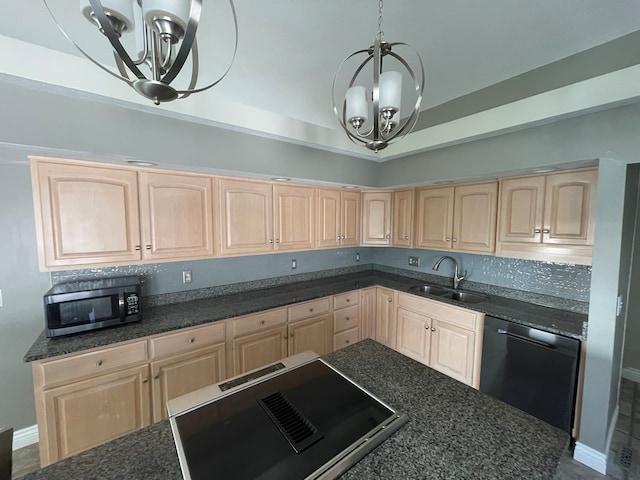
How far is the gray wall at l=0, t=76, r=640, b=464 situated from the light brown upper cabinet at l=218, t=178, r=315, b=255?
11.1 inches

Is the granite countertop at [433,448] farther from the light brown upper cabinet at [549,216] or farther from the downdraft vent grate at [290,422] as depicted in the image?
the light brown upper cabinet at [549,216]

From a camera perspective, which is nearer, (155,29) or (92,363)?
(155,29)

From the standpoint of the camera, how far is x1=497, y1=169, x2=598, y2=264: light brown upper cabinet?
1867 mm

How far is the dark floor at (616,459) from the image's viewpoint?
1.69 metres

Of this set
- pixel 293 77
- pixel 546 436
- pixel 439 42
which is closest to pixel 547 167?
pixel 439 42

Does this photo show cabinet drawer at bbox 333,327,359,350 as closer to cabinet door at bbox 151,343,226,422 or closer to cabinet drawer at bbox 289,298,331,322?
cabinet drawer at bbox 289,298,331,322

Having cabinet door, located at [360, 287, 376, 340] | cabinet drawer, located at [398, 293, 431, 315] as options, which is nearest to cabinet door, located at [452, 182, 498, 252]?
cabinet drawer, located at [398, 293, 431, 315]

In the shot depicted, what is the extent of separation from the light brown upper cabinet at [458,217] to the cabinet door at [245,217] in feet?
5.67

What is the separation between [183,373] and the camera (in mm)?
1918

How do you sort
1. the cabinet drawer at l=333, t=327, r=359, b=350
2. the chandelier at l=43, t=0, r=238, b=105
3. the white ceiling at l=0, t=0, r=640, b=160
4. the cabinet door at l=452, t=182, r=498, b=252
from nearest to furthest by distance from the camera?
the chandelier at l=43, t=0, r=238, b=105, the white ceiling at l=0, t=0, r=640, b=160, the cabinet door at l=452, t=182, r=498, b=252, the cabinet drawer at l=333, t=327, r=359, b=350

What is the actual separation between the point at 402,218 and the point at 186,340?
2.56 m

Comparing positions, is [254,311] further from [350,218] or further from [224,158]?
[350,218]

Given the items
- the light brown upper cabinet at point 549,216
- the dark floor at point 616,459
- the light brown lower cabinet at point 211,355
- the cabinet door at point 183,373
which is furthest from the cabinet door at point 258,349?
the light brown upper cabinet at point 549,216

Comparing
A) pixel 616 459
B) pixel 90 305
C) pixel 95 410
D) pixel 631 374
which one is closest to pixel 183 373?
pixel 95 410
